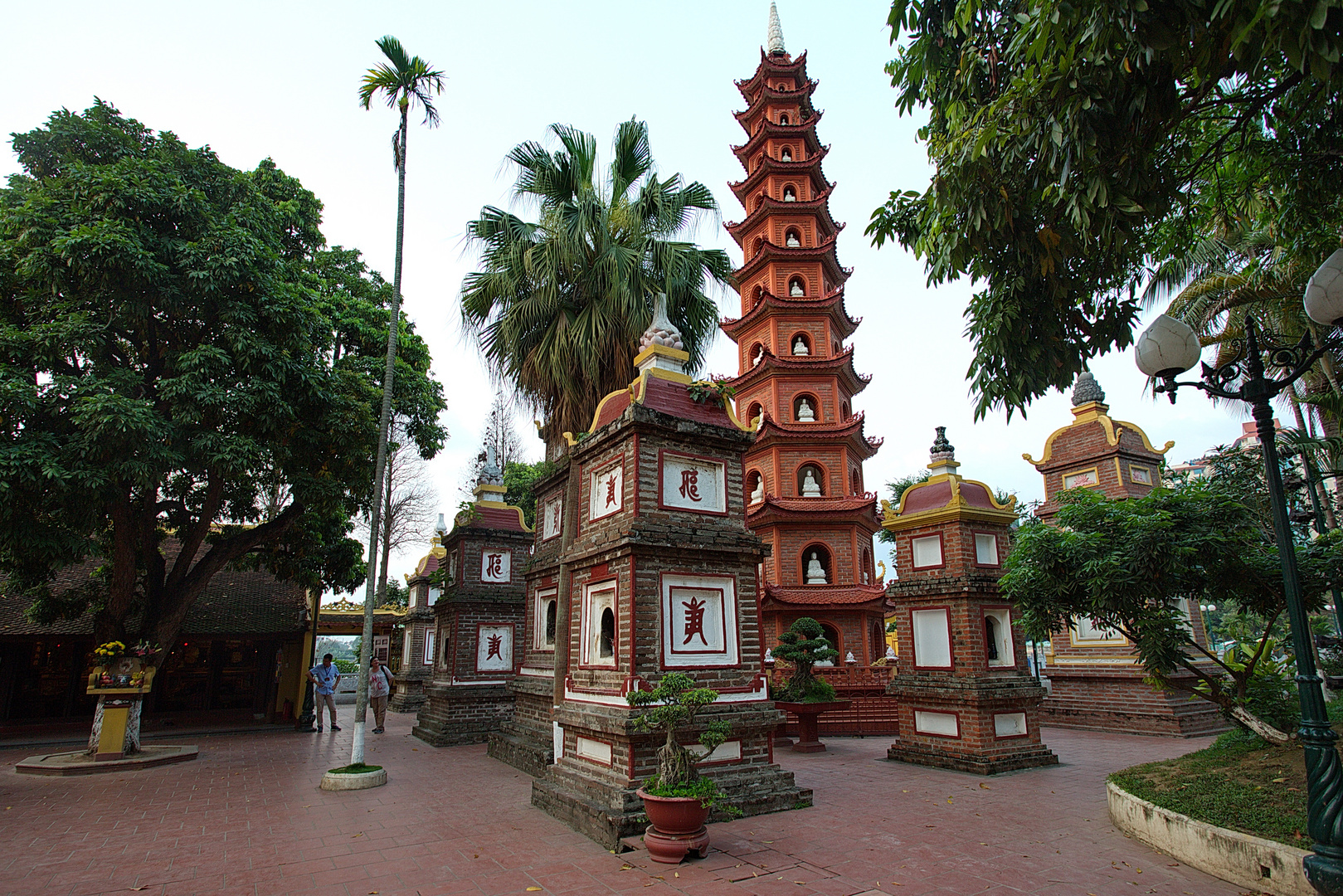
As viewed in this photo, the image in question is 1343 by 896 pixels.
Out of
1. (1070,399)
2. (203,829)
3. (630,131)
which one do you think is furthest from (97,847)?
(1070,399)

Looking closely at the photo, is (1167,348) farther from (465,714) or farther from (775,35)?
(775,35)

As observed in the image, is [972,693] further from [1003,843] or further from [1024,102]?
[1024,102]

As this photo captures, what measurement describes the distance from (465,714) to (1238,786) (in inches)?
524

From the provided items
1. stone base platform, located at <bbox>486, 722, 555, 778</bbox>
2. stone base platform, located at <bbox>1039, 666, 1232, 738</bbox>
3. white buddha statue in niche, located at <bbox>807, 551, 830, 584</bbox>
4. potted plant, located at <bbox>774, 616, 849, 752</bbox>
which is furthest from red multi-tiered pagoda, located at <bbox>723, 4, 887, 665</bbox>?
stone base platform, located at <bbox>486, 722, 555, 778</bbox>

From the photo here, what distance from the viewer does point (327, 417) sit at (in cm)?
1366

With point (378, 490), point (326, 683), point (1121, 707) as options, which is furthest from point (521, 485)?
point (1121, 707)

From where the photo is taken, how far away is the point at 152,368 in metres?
13.4

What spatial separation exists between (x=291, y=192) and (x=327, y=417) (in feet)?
19.0

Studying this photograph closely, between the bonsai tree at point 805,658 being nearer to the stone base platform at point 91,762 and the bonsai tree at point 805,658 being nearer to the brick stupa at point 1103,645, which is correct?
the brick stupa at point 1103,645

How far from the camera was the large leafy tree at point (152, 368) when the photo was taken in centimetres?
1122

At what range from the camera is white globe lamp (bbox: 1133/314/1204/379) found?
5.53m

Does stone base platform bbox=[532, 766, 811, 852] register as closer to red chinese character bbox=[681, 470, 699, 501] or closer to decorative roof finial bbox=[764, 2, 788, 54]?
red chinese character bbox=[681, 470, 699, 501]

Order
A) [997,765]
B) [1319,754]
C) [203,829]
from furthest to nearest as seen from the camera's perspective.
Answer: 1. [997,765]
2. [203,829]
3. [1319,754]

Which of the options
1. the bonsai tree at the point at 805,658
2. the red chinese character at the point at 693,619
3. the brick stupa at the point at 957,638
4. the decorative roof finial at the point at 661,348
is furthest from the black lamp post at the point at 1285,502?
the bonsai tree at the point at 805,658
